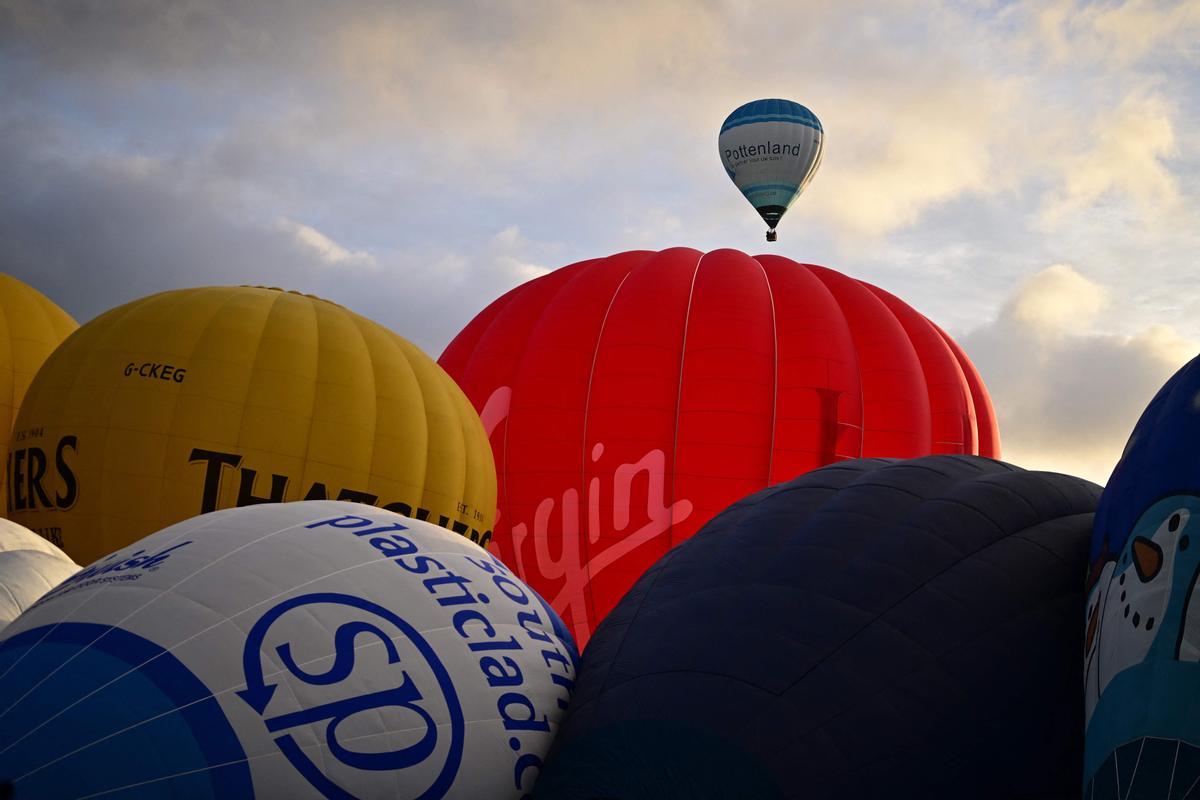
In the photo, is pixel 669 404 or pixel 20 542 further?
pixel 669 404

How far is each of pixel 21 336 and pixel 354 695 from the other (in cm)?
1056

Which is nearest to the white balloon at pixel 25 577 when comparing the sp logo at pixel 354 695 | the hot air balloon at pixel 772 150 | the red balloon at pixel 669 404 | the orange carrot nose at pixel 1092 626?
the sp logo at pixel 354 695

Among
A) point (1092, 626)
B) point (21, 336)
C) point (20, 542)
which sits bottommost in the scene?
point (20, 542)

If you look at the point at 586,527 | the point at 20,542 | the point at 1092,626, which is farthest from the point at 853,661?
the point at 586,527

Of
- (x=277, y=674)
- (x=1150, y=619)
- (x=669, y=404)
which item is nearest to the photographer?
(x=1150, y=619)

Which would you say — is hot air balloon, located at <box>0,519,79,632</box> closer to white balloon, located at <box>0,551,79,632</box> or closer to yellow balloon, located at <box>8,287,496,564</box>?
white balloon, located at <box>0,551,79,632</box>

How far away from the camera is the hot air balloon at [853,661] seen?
12.8ft

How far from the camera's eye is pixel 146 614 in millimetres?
3902

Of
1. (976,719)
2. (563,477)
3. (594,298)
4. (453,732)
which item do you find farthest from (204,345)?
(976,719)

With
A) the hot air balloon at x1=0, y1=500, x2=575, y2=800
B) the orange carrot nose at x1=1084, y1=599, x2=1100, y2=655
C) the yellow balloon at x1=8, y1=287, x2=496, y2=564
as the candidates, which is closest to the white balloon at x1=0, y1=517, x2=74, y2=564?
the yellow balloon at x1=8, y1=287, x2=496, y2=564

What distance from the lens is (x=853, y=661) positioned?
13.5ft

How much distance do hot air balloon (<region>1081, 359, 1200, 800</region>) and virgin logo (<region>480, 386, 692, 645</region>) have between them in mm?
8311

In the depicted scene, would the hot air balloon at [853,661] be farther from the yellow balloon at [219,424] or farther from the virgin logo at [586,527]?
the virgin logo at [586,527]

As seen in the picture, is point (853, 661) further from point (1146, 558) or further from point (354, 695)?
point (354, 695)
